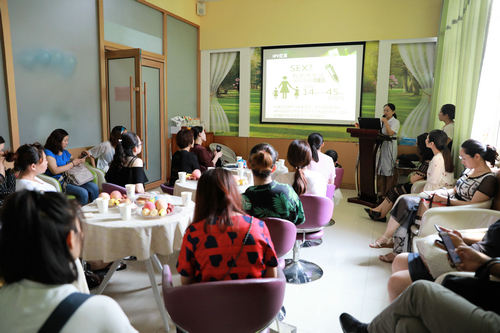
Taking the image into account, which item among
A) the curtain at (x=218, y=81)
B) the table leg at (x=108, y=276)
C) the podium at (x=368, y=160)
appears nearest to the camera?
the table leg at (x=108, y=276)

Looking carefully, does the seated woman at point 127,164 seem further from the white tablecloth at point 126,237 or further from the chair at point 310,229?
the chair at point 310,229

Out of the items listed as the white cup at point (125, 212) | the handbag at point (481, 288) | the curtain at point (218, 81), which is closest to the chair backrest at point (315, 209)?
the handbag at point (481, 288)

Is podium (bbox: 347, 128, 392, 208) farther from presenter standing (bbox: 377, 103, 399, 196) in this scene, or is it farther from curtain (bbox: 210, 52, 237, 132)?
curtain (bbox: 210, 52, 237, 132)

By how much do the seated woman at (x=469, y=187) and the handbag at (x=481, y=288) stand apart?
1.43m

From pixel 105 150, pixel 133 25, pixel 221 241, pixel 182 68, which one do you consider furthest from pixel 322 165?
pixel 182 68

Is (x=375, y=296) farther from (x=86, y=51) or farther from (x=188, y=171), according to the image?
(x=86, y=51)

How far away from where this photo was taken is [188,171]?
3982mm

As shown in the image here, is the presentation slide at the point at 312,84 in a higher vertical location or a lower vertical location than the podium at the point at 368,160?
higher

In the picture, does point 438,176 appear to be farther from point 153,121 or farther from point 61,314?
point 153,121

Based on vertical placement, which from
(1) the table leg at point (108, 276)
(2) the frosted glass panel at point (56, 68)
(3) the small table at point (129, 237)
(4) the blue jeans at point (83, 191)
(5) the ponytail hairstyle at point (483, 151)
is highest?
(2) the frosted glass panel at point (56, 68)

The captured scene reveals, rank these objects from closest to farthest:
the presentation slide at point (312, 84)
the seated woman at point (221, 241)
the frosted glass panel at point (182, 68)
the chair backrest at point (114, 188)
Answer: the seated woman at point (221, 241), the chair backrest at point (114, 188), the presentation slide at point (312, 84), the frosted glass panel at point (182, 68)

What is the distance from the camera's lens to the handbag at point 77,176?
4.05 metres

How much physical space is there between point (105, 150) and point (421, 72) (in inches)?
206

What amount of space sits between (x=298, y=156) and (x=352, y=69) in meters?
4.04
